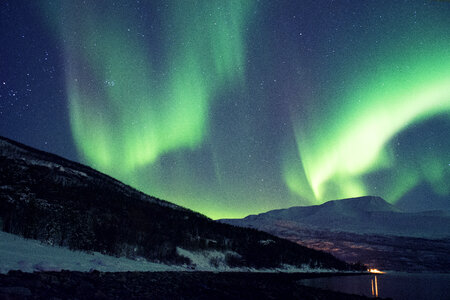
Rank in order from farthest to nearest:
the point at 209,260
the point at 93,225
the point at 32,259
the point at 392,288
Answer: the point at 209,260
the point at 392,288
the point at 93,225
the point at 32,259

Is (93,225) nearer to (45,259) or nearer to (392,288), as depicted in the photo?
(45,259)

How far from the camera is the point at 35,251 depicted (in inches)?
876

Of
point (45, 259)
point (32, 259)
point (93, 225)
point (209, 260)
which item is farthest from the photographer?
point (209, 260)

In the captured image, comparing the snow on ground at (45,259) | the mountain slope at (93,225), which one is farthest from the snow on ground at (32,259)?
the mountain slope at (93,225)

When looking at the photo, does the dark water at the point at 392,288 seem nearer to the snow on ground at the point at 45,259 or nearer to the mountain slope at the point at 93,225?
the mountain slope at the point at 93,225

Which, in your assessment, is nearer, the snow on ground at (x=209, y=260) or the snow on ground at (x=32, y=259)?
the snow on ground at (x=32, y=259)

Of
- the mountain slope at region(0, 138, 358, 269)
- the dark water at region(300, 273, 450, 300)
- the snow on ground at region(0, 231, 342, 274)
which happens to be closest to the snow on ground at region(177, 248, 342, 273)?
the mountain slope at region(0, 138, 358, 269)

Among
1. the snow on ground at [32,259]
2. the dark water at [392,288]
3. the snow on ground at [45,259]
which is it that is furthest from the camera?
the dark water at [392,288]

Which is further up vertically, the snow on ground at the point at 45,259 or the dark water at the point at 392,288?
the snow on ground at the point at 45,259

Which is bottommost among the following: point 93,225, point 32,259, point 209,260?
point 32,259

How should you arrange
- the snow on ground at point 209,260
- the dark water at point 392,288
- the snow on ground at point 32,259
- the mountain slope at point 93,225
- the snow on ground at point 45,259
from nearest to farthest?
the snow on ground at point 32,259 < the snow on ground at point 45,259 < the mountain slope at point 93,225 < the dark water at point 392,288 < the snow on ground at point 209,260

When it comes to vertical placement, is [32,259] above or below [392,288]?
above

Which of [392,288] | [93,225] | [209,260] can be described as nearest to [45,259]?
[93,225]

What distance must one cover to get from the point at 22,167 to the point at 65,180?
980 cm
